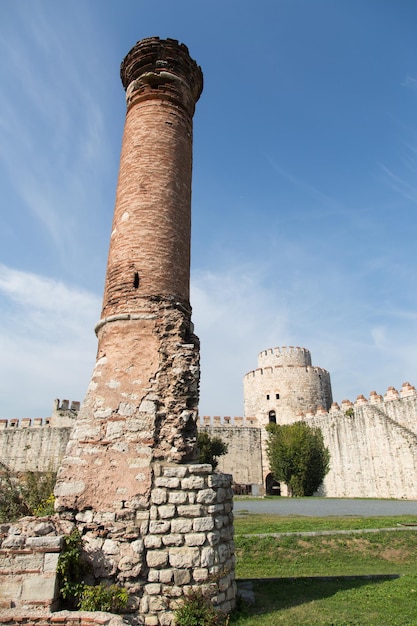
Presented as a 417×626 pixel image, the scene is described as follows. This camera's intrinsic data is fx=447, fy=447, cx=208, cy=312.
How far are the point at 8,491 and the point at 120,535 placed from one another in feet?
9.75

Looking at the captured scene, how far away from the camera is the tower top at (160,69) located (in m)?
8.33

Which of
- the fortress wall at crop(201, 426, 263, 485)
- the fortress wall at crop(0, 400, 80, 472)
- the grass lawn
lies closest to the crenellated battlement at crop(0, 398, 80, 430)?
the fortress wall at crop(0, 400, 80, 472)

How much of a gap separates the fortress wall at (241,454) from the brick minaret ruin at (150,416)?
25002mm

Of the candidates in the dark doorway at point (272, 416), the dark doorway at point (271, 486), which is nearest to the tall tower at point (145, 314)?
the dark doorway at point (272, 416)

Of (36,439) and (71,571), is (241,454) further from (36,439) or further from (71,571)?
(71,571)

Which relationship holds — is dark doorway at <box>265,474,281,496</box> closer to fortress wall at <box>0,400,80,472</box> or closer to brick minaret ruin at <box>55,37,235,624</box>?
fortress wall at <box>0,400,80,472</box>

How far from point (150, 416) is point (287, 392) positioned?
90.2ft

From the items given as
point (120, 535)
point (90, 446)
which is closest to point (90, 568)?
point (120, 535)

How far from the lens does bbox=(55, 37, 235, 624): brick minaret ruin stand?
16.3ft

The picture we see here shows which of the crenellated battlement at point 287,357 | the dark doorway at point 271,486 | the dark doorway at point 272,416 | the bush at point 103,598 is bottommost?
the bush at point 103,598

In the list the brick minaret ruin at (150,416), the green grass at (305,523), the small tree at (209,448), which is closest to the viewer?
the brick minaret ruin at (150,416)

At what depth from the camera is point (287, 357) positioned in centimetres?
3328

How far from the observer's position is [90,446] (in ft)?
18.5

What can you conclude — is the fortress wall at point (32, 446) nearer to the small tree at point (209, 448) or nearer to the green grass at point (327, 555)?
the small tree at point (209, 448)
